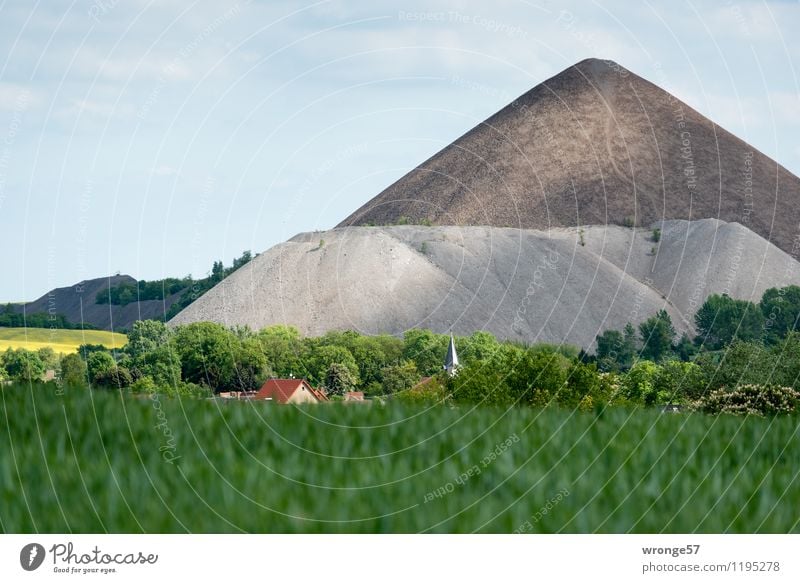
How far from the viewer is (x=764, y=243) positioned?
6895 inches

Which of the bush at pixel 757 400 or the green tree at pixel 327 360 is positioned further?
the green tree at pixel 327 360

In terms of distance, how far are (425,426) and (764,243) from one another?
171080 mm

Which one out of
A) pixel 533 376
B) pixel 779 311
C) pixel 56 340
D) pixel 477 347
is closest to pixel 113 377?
pixel 533 376

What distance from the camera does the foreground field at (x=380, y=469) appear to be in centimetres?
976

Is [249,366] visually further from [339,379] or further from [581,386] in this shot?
[581,386]

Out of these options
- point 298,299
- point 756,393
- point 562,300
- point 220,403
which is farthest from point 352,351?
point 220,403

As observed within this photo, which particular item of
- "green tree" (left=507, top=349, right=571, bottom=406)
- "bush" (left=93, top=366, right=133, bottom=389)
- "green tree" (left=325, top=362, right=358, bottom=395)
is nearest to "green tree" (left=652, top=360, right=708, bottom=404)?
"green tree" (left=507, top=349, right=571, bottom=406)

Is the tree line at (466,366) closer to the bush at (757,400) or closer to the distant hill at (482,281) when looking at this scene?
the bush at (757,400)

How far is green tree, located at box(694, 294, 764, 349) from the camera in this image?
150000 mm

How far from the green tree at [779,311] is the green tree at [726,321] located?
5.82ft

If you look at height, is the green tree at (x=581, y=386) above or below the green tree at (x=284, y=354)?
below

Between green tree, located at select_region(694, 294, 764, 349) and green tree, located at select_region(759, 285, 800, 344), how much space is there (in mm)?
1773

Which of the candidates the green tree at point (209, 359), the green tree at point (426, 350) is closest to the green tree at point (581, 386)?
the green tree at point (209, 359)

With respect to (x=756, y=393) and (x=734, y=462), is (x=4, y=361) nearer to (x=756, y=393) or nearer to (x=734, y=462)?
(x=756, y=393)
